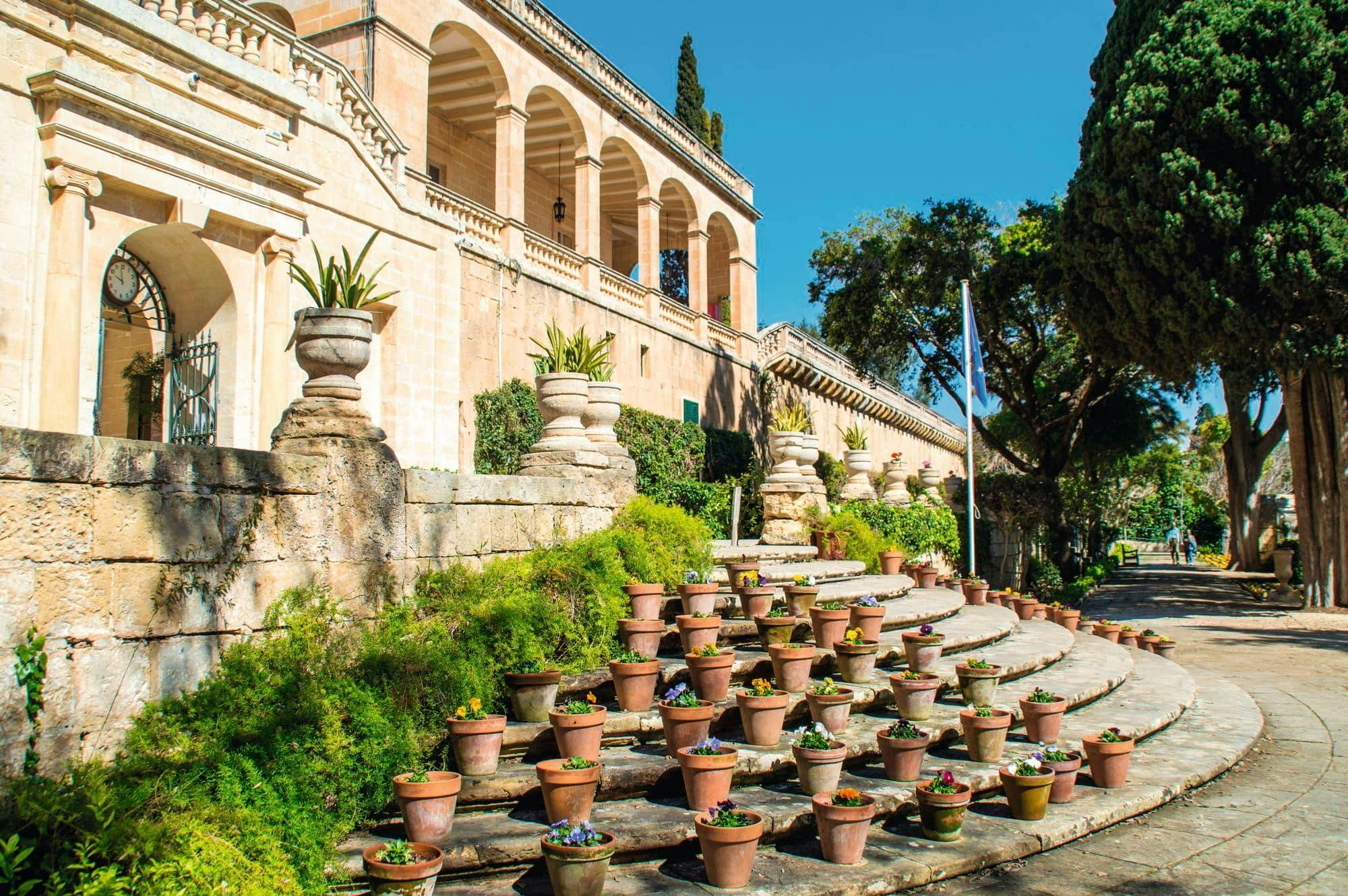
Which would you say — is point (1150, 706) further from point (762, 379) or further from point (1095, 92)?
point (762, 379)

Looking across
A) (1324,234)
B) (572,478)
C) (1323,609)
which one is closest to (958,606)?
(572,478)

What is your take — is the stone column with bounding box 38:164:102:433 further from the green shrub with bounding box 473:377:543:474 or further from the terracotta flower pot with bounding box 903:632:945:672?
the terracotta flower pot with bounding box 903:632:945:672

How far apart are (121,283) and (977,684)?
385 inches

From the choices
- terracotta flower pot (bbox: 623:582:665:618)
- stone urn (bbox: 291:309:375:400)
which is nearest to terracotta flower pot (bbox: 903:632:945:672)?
terracotta flower pot (bbox: 623:582:665:618)

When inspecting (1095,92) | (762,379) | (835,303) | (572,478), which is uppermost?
(1095,92)

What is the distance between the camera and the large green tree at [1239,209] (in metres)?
14.0

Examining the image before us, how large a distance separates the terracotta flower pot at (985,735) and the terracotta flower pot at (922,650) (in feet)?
2.85

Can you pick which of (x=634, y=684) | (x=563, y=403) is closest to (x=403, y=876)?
(x=634, y=684)

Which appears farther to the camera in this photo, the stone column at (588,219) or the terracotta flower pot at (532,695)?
the stone column at (588,219)

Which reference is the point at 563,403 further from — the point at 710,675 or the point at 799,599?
the point at 710,675

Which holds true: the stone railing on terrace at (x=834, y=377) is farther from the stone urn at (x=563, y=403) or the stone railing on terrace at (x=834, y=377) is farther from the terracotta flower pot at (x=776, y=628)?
the terracotta flower pot at (x=776, y=628)

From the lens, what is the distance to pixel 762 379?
2562cm

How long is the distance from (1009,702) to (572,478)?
376 centimetres

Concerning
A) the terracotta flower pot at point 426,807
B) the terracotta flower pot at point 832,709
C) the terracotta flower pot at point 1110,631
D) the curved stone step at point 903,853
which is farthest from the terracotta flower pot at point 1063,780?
the terracotta flower pot at point 1110,631
